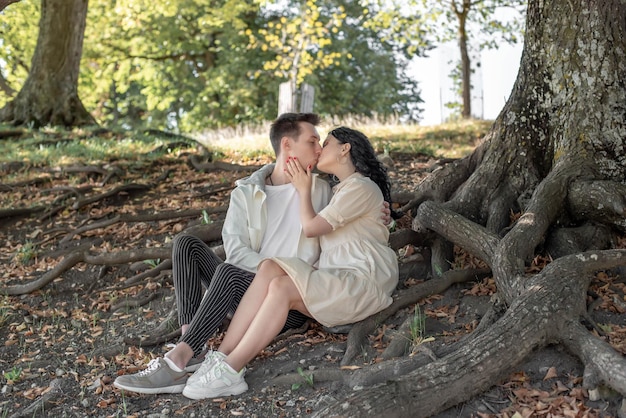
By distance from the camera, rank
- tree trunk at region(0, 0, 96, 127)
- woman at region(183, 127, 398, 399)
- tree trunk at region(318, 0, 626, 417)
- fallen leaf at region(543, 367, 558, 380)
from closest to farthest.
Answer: fallen leaf at region(543, 367, 558, 380) → tree trunk at region(318, 0, 626, 417) → woman at region(183, 127, 398, 399) → tree trunk at region(0, 0, 96, 127)

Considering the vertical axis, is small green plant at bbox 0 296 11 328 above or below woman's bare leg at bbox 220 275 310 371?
below

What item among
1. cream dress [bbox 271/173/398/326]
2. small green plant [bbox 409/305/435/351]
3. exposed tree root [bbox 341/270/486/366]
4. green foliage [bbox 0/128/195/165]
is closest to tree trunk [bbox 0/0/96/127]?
green foliage [bbox 0/128/195/165]

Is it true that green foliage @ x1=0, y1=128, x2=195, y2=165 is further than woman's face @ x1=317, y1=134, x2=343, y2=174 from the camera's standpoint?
Yes

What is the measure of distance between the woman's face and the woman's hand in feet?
0.43

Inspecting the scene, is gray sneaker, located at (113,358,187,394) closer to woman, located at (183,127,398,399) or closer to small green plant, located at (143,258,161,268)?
woman, located at (183,127,398,399)

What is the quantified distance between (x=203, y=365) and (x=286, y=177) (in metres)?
1.71

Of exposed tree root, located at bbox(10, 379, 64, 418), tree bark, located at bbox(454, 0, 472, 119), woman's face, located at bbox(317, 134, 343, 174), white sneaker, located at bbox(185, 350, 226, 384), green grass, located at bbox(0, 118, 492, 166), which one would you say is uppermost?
tree bark, located at bbox(454, 0, 472, 119)

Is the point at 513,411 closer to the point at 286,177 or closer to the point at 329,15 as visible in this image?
the point at 286,177

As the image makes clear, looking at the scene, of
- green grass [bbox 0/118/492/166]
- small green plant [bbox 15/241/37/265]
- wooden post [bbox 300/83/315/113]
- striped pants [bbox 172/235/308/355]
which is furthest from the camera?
wooden post [bbox 300/83/315/113]

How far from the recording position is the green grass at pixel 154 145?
37.7ft

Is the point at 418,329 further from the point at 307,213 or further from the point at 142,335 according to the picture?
the point at 142,335

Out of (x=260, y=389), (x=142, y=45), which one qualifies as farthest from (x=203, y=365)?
(x=142, y=45)

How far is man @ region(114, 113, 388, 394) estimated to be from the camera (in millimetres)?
5137

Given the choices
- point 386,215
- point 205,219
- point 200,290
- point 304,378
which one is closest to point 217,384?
point 304,378
